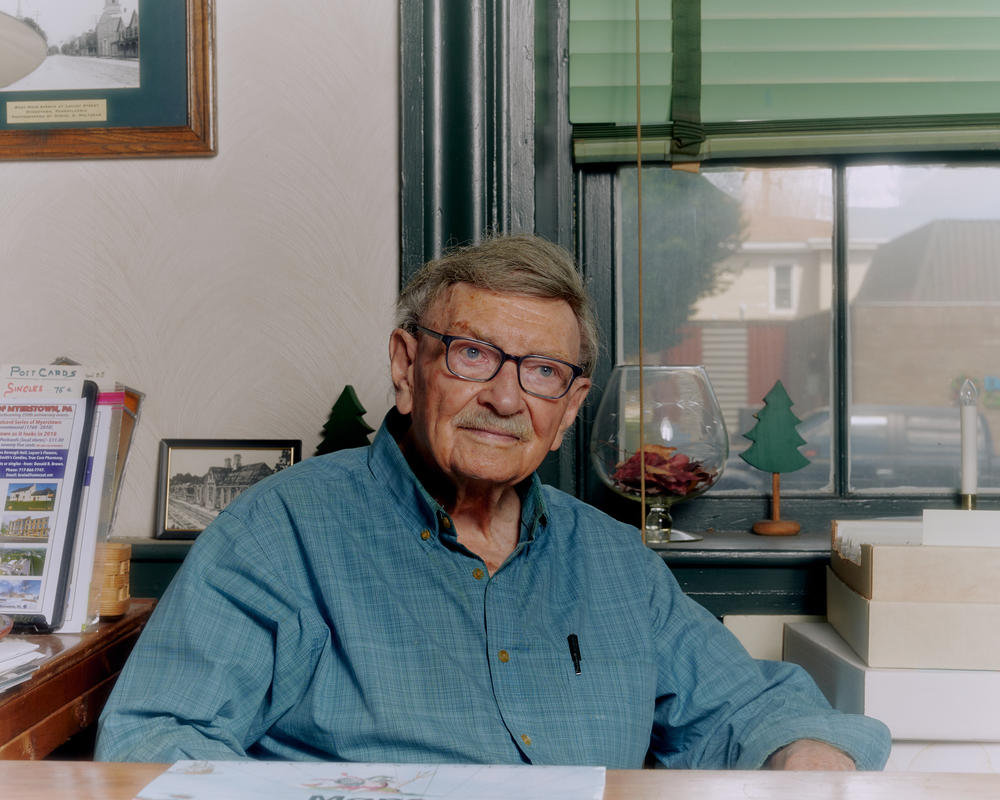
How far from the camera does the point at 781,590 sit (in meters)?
1.64

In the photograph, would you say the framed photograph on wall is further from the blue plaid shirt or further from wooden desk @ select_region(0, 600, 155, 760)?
the blue plaid shirt

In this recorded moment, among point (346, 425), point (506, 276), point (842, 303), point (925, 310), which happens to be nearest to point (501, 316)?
point (506, 276)

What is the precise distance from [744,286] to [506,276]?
2.47 ft

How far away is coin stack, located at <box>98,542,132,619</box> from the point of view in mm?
1436

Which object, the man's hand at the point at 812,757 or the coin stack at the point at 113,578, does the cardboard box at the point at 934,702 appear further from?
the coin stack at the point at 113,578

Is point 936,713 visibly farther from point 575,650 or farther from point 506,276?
point 506,276

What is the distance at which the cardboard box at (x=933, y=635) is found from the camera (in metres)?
1.33

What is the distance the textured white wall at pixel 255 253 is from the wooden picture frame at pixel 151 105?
0.03m

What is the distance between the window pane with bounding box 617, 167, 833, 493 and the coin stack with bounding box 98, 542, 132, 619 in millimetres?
966

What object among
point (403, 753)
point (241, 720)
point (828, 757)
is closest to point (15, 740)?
point (241, 720)

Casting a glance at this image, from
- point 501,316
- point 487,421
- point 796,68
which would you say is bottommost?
point 487,421

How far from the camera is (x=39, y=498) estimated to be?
Answer: 1422mm

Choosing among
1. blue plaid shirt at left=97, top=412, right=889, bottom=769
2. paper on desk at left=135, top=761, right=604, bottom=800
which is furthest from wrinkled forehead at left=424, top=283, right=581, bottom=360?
paper on desk at left=135, top=761, right=604, bottom=800

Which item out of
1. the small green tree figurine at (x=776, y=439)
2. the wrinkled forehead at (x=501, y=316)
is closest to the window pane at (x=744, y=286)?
the small green tree figurine at (x=776, y=439)
